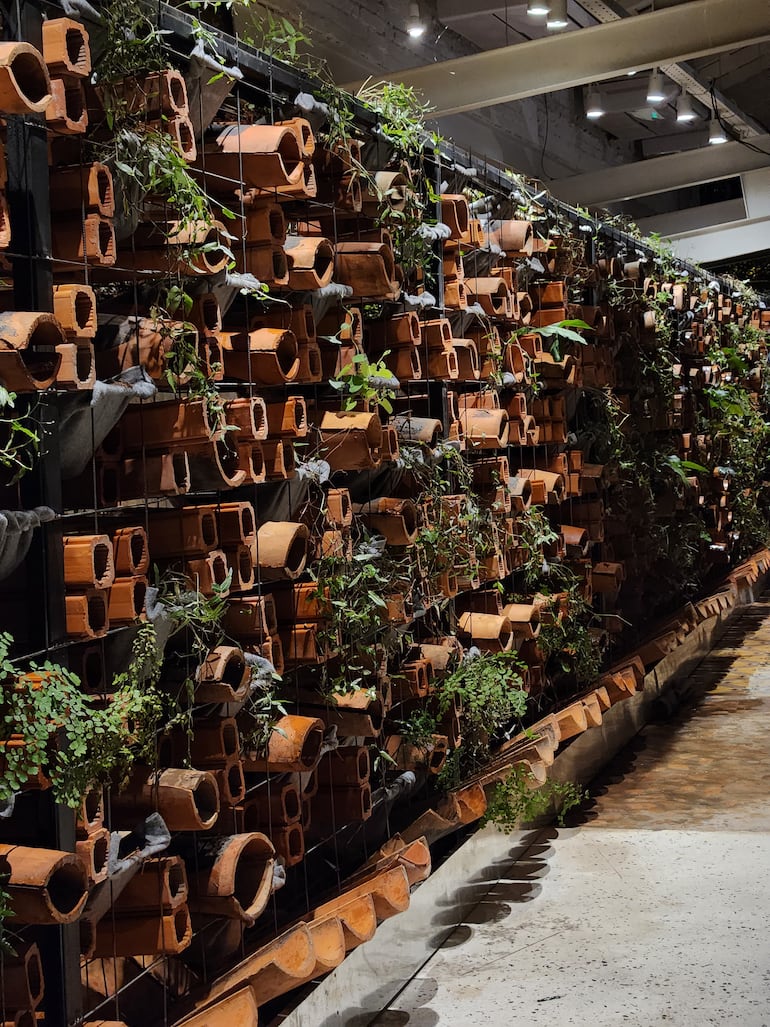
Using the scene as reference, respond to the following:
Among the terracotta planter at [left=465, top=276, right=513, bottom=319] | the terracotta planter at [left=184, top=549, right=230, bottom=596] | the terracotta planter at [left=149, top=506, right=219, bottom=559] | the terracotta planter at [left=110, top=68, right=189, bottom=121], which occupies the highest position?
the terracotta planter at [left=465, top=276, right=513, bottom=319]

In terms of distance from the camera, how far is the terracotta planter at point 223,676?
8.79 ft

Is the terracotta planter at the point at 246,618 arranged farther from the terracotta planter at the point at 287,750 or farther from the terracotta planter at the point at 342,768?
the terracotta planter at the point at 342,768

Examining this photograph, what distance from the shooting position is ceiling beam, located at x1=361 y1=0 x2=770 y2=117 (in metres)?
6.06

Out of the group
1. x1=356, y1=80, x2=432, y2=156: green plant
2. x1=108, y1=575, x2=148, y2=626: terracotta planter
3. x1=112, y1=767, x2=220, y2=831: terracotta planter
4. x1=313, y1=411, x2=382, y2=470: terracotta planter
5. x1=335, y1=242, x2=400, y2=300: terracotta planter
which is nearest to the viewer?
x1=108, y1=575, x2=148, y2=626: terracotta planter

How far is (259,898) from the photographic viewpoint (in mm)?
2820

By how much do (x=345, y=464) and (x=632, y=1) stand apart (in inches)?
239

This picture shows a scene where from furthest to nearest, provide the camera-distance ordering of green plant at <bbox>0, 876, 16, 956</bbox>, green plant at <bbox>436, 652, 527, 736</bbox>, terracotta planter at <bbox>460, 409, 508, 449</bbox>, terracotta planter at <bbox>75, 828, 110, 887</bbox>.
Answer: terracotta planter at <bbox>460, 409, 508, 449</bbox> → green plant at <bbox>436, 652, 527, 736</bbox> → terracotta planter at <bbox>75, 828, 110, 887</bbox> → green plant at <bbox>0, 876, 16, 956</bbox>

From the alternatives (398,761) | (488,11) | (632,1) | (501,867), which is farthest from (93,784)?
(632,1)

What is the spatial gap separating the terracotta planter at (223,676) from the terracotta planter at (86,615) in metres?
0.37

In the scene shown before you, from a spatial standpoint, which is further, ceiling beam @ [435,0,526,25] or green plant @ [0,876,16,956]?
ceiling beam @ [435,0,526,25]

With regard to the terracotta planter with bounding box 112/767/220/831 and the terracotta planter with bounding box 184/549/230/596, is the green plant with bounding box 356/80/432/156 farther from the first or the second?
the terracotta planter with bounding box 112/767/220/831

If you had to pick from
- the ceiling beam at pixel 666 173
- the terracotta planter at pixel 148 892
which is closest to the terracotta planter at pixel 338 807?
the terracotta planter at pixel 148 892

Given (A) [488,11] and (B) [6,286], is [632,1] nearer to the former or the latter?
(A) [488,11]

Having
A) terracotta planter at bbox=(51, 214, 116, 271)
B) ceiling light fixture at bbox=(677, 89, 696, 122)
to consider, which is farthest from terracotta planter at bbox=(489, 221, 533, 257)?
ceiling light fixture at bbox=(677, 89, 696, 122)
